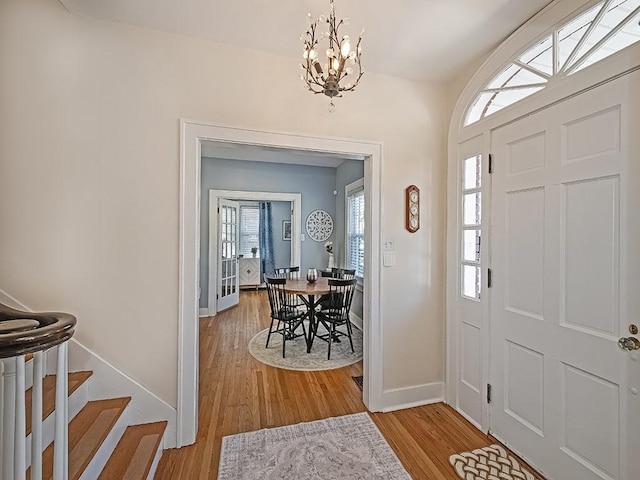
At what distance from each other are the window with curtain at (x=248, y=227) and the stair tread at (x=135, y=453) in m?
6.32

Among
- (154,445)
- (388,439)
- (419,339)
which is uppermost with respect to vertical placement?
(419,339)

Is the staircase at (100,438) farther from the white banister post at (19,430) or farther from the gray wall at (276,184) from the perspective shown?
the gray wall at (276,184)

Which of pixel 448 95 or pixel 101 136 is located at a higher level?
pixel 448 95

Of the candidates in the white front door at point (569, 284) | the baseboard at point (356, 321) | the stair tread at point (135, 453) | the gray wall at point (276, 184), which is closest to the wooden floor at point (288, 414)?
the stair tread at point (135, 453)

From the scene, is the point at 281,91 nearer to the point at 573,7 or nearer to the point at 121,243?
the point at 121,243

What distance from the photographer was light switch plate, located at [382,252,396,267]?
2.48 meters

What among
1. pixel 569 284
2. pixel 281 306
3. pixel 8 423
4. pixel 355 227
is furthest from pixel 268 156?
pixel 8 423

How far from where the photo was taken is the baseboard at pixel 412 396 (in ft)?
8.20

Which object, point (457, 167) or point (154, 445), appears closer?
point (154, 445)

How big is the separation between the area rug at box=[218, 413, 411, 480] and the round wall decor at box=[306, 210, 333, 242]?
14.3 ft

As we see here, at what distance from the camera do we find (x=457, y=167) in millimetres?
2500

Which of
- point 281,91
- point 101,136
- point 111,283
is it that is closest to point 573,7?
point 281,91

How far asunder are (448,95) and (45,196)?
9.98 ft

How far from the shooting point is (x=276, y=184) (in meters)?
6.19
